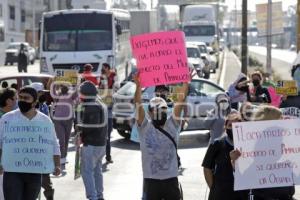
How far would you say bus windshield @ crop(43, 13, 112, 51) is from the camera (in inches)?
981

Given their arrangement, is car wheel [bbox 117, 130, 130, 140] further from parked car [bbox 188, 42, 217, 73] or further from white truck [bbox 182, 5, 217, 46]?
white truck [bbox 182, 5, 217, 46]

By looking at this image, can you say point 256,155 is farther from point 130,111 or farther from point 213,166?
point 130,111

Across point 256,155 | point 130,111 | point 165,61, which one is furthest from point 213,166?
point 130,111

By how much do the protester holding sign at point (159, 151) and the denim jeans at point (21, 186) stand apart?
1.13m

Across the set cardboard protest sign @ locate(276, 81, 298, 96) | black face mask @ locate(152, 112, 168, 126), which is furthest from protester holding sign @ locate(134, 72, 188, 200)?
cardboard protest sign @ locate(276, 81, 298, 96)

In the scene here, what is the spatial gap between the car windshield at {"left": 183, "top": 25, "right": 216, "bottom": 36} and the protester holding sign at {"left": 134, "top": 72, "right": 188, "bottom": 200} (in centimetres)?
4046

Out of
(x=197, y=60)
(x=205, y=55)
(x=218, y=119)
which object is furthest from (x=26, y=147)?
(x=205, y=55)

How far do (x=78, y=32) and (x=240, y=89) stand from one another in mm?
12338

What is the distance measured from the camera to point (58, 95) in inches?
505

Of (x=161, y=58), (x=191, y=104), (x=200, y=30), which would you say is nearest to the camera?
(x=161, y=58)

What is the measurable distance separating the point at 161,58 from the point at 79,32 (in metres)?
17.5

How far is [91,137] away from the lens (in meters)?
9.80

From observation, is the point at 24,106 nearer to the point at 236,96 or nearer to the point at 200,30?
the point at 236,96

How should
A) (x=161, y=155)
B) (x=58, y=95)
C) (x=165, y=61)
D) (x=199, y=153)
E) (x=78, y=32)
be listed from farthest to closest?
1. (x=78, y=32)
2. (x=199, y=153)
3. (x=58, y=95)
4. (x=165, y=61)
5. (x=161, y=155)
